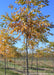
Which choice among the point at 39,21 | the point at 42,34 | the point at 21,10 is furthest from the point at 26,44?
the point at 21,10

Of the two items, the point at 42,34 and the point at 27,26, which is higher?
the point at 27,26

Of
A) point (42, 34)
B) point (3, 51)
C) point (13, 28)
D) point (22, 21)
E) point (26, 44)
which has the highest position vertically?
point (22, 21)

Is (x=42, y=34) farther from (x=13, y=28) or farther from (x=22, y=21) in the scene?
(x=13, y=28)

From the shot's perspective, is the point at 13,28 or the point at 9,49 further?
the point at 9,49

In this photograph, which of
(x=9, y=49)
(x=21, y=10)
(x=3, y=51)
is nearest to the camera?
(x=21, y=10)

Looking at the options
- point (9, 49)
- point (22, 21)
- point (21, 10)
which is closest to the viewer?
point (22, 21)

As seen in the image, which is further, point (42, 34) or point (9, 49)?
point (9, 49)

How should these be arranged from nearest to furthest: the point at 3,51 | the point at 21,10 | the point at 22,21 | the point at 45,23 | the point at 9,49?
the point at 45,23 < the point at 22,21 < the point at 21,10 < the point at 9,49 < the point at 3,51

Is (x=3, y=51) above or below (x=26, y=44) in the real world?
below

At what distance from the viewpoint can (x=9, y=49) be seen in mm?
8133

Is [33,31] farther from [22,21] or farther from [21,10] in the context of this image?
[21,10]

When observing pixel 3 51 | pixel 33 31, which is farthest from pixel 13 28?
pixel 3 51

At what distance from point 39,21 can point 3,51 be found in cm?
469

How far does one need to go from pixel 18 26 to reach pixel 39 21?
1.19m
